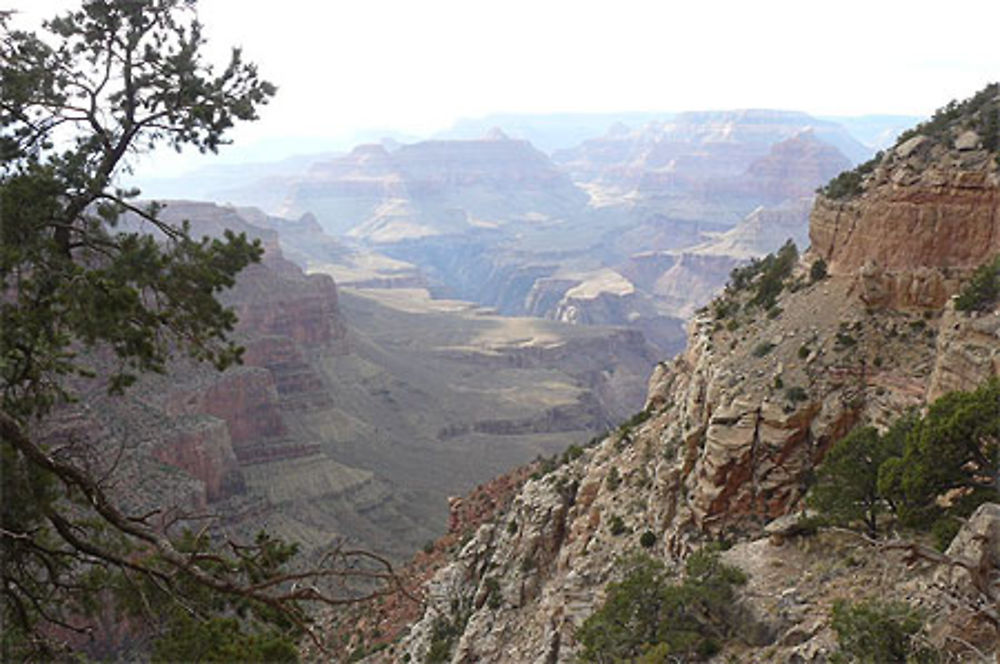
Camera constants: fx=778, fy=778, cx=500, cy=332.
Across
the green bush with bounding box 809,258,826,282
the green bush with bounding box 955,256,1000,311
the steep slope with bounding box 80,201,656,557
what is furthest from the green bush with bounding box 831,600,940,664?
the steep slope with bounding box 80,201,656,557

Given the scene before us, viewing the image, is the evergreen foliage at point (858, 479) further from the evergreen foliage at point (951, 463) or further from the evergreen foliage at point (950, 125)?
the evergreen foliage at point (950, 125)

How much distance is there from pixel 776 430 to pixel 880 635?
33.2 feet

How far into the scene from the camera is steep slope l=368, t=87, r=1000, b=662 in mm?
16969

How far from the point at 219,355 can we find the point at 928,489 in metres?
12.3

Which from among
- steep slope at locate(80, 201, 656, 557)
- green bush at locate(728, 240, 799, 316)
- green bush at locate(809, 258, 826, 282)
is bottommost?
steep slope at locate(80, 201, 656, 557)

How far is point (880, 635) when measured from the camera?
409 inches

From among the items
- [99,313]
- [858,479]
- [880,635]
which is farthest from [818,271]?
[99,313]

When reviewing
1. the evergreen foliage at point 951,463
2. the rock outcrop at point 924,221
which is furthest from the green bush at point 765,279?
the evergreen foliage at point 951,463

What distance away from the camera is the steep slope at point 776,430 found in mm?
16969

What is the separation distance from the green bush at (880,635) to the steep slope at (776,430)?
286 centimetres

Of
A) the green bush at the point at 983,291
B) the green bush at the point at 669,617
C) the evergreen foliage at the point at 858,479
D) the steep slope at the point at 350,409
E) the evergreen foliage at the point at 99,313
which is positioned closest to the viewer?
the evergreen foliage at the point at 99,313

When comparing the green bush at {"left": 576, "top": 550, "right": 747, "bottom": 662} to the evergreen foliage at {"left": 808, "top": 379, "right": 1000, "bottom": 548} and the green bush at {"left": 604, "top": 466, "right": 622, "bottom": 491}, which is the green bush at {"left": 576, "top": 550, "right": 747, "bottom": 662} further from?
the green bush at {"left": 604, "top": 466, "right": 622, "bottom": 491}

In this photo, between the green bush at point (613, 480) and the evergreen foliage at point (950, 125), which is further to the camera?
the green bush at point (613, 480)

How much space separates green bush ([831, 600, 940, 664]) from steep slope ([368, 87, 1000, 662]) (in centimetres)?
286
